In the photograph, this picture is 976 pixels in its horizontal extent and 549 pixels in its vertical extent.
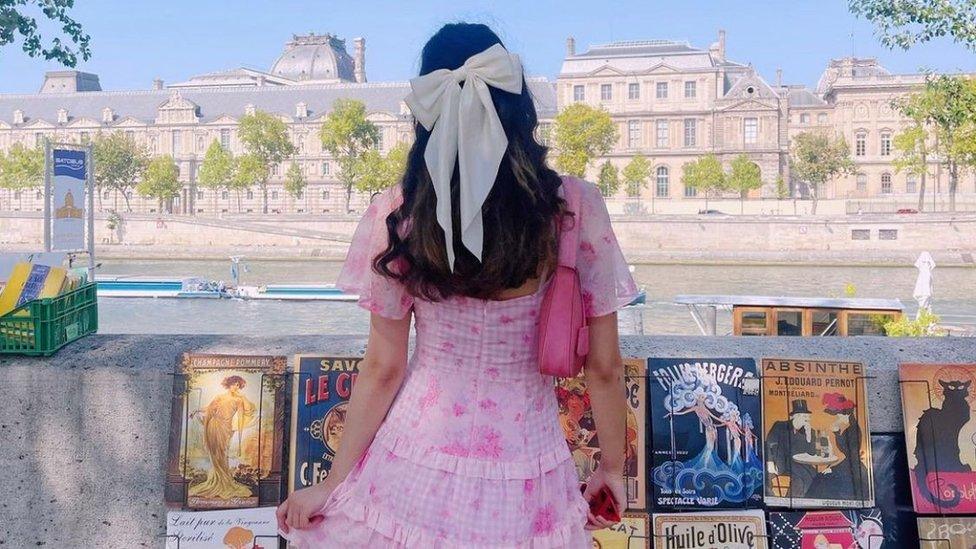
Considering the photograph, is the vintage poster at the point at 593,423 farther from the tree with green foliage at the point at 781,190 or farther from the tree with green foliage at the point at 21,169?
the tree with green foliage at the point at 21,169

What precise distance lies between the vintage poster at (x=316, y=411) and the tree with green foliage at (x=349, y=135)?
35.1 meters

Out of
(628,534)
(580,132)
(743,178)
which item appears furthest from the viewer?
(743,178)

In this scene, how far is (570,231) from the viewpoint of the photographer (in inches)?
39.9

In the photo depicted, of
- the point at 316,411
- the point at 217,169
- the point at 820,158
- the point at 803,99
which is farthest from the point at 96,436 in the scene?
the point at 803,99

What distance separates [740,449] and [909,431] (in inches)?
11.2

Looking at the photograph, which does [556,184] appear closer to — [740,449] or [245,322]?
[740,449]

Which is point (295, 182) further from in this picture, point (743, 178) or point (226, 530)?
point (226, 530)

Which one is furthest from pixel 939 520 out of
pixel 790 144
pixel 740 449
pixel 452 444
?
pixel 790 144

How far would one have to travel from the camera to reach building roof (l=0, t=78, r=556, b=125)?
45.3 meters

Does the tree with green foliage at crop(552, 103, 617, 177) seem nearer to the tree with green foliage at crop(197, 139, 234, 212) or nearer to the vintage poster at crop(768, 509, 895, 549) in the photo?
the tree with green foliage at crop(197, 139, 234, 212)

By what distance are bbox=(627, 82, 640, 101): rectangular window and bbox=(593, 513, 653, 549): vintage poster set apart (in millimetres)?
41389

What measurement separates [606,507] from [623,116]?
137ft

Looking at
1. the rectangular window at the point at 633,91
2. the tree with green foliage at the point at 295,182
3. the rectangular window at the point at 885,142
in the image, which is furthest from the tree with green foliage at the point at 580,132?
the rectangular window at the point at 885,142

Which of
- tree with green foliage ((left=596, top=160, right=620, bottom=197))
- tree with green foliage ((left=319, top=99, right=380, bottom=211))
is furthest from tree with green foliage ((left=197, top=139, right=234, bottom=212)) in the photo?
tree with green foliage ((left=596, top=160, right=620, bottom=197))
